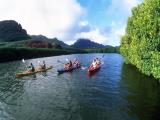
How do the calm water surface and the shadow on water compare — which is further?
the shadow on water

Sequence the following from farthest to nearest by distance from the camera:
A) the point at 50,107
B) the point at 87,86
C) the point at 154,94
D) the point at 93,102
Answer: the point at 87,86 < the point at 154,94 < the point at 93,102 < the point at 50,107

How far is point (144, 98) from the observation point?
4381 centimetres

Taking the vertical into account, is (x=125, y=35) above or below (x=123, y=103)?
above

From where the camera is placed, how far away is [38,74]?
7481 centimetres

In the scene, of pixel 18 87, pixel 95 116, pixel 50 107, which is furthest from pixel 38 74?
pixel 95 116

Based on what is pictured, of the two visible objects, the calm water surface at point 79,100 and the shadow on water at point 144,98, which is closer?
the calm water surface at point 79,100

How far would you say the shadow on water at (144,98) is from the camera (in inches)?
1392

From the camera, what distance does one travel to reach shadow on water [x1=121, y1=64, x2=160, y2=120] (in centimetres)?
3535

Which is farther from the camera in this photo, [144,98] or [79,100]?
[144,98]

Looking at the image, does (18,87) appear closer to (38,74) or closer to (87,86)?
(87,86)

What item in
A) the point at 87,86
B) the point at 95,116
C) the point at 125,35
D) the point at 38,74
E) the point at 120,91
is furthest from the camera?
the point at 125,35

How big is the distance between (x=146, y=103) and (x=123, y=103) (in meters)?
3.41

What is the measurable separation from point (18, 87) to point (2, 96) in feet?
28.2

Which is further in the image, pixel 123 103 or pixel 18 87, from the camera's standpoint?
pixel 18 87
